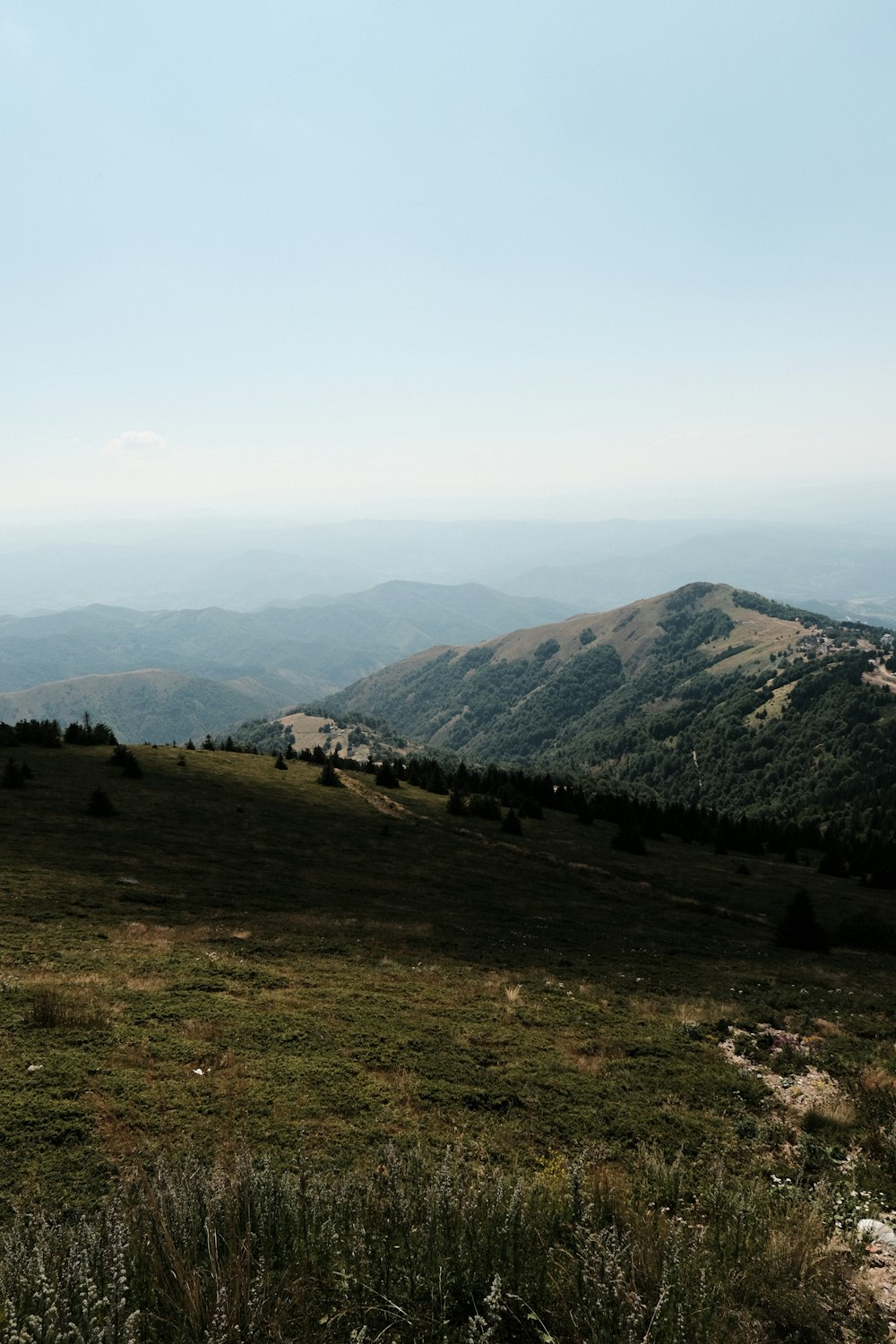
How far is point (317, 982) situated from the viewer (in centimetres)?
1877

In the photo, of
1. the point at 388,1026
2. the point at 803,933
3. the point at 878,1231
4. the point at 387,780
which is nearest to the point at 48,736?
the point at 387,780

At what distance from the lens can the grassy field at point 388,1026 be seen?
34.0ft

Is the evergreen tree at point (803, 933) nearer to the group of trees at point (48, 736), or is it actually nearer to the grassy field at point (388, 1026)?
the grassy field at point (388, 1026)

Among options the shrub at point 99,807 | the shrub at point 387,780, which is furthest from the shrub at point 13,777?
the shrub at point 387,780

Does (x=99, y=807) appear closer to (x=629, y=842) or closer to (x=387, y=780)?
(x=387, y=780)

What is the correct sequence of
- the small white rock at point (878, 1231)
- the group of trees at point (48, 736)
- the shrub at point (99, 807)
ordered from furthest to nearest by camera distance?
the group of trees at point (48, 736), the shrub at point (99, 807), the small white rock at point (878, 1231)

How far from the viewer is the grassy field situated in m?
10.4

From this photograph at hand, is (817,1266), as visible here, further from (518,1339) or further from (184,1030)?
(184,1030)

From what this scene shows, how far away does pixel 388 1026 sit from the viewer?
1582cm

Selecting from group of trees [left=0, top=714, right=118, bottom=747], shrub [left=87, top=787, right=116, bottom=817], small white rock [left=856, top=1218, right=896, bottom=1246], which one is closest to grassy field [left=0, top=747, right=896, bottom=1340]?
small white rock [left=856, top=1218, right=896, bottom=1246]

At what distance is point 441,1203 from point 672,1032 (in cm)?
1305

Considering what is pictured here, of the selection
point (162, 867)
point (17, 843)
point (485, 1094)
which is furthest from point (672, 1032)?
point (17, 843)

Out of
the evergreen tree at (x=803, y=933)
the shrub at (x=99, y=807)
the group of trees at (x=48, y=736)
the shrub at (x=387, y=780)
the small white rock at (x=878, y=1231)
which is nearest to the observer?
the small white rock at (x=878, y=1231)

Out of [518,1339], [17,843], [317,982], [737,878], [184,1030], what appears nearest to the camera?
[518,1339]
